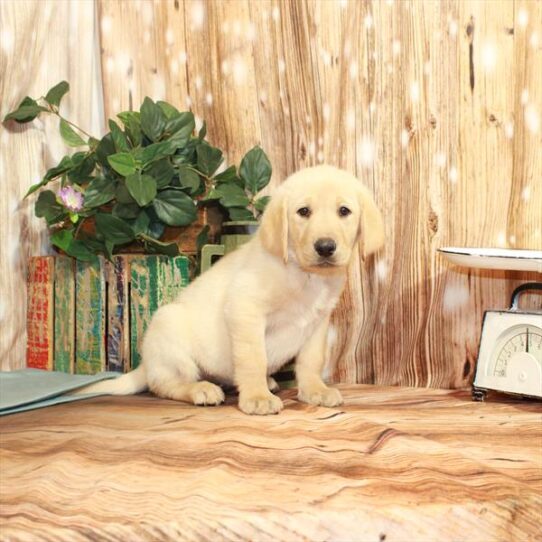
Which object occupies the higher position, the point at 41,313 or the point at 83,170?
the point at 83,170

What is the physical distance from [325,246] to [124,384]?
3.09 ft

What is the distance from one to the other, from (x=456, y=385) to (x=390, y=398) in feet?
1.08

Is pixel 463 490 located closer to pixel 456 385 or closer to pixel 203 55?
pixel 456 385

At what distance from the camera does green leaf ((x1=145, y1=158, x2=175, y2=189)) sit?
2.44 meters

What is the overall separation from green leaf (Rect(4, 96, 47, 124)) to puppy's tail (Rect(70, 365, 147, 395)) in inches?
45.4

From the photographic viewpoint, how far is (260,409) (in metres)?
1.98

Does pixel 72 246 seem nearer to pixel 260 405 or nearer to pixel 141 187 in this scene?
pixel 141 187

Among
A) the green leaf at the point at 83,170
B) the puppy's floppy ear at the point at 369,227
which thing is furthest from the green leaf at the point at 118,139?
the puppy's floppy ear at the point at 369,227

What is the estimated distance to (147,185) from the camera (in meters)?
2.36

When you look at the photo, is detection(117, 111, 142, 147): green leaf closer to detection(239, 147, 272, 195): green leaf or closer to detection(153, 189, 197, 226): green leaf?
detection(153, 189, 197, 226): green leaf

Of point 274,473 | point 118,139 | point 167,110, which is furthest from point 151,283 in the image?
point 274,473

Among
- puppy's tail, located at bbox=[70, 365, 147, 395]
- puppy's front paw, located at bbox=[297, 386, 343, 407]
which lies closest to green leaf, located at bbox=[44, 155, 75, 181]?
puppy's tail, located at bbox=[70, 365, 147, 395]

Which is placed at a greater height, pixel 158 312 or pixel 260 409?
pixel 158 312

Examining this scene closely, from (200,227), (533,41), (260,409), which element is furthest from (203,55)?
(260,409)
